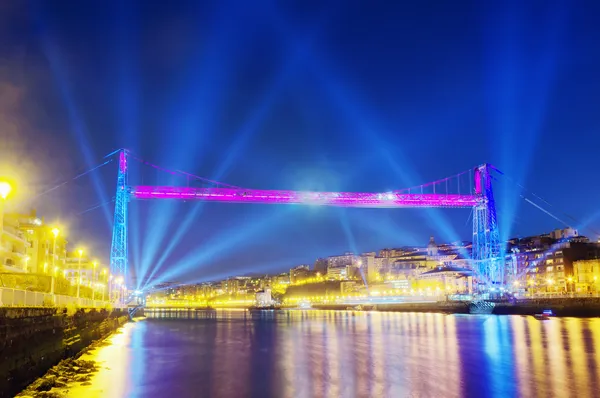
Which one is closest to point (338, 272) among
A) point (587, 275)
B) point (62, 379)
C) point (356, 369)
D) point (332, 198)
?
point (587, 275)

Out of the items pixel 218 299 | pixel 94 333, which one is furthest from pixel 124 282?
pixel 218 299

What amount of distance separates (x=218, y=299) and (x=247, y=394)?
183 metres

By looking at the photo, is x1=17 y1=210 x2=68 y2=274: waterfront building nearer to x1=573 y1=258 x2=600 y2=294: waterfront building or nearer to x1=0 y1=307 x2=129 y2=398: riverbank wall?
x1=0 y1=307 x2=129 y2=398: riverbank wall

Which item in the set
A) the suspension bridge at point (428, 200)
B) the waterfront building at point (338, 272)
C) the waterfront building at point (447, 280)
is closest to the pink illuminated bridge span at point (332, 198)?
the suspension bridge at point (428, 200)

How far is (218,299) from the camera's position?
191 meters

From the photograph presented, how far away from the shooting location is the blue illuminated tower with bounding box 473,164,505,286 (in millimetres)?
52312

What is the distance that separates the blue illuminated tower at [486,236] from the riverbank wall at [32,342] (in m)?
41.6

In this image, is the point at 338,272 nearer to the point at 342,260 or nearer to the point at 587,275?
the point at 342,260

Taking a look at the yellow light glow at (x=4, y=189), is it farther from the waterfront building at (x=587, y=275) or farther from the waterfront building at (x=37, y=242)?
the waterfront building at (x=587, y=275)

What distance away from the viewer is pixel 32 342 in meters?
11.9

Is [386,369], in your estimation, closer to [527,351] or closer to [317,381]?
[317,381]

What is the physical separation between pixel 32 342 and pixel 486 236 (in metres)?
47.5

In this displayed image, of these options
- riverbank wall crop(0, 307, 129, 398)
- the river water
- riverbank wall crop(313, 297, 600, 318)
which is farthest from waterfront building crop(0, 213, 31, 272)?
riverbank wall crop(313, 297, 600, 318)

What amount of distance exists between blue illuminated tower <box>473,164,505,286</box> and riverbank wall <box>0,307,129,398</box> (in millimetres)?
41625
